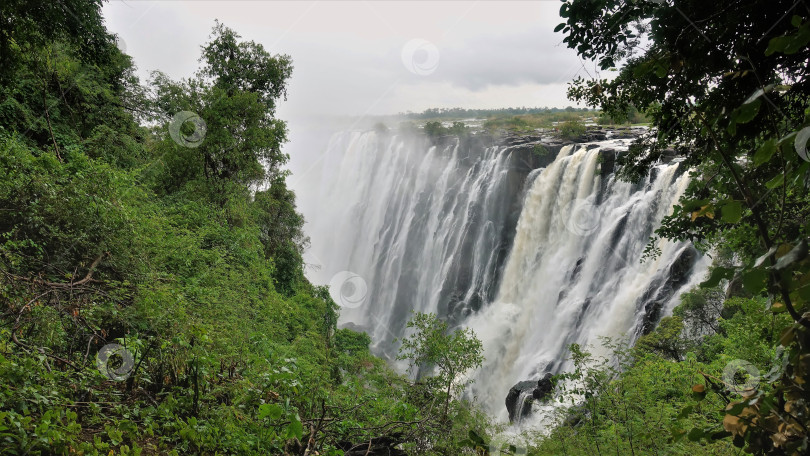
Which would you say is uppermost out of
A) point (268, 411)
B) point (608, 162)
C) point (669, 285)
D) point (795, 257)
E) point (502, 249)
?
point (608, 162)

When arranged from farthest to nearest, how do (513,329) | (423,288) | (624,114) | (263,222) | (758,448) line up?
1. (423,288)
2. (513,329)
3. (263,222)
4. (624,114)
5. (758,448)

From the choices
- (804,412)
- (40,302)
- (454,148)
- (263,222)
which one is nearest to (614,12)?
(804,412)

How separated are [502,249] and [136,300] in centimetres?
2261

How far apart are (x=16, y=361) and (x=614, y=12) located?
506 cm

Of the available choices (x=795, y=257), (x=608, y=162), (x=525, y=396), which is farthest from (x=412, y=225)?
(x=795, y=257)

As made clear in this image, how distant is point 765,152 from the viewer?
93cm

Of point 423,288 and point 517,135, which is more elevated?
point 517,135

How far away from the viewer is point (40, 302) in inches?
151

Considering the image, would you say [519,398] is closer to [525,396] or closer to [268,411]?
[525,396]

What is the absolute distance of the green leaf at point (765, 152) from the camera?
2.90 ft

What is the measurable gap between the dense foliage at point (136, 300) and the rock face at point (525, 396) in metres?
5.89

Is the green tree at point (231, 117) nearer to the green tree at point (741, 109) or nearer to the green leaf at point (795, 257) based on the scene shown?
the green tree at point (741, 109)

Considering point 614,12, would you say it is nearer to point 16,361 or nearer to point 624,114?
point 624,114

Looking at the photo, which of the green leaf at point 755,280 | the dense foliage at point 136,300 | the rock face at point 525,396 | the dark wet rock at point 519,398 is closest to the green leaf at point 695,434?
the green leaf at point 755,280
